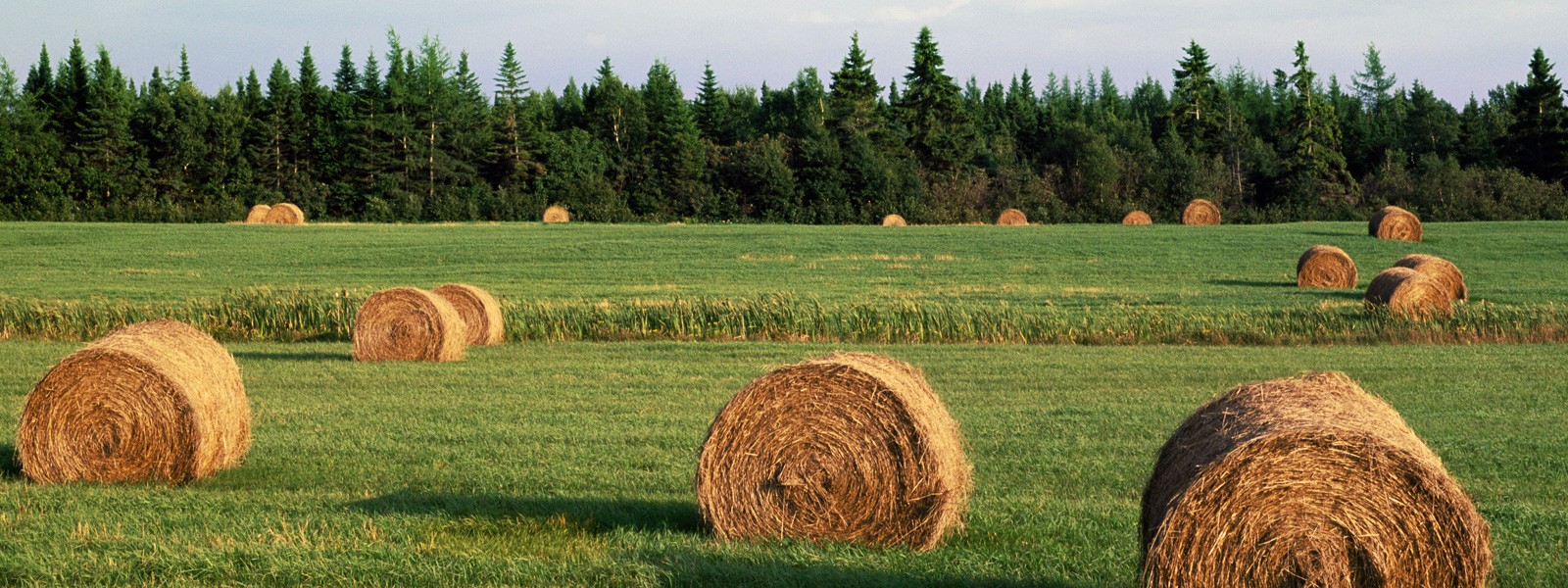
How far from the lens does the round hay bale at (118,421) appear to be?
29.6ft

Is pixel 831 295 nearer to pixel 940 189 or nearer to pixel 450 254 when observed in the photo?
pixel 450 254

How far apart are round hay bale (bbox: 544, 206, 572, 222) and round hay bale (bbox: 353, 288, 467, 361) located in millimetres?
42586

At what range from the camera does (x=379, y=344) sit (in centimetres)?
1725

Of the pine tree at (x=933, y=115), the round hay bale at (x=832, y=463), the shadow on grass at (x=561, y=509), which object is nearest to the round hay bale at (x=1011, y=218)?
the pine tree at (x=933, y=115)

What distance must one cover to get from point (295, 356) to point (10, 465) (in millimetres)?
8507

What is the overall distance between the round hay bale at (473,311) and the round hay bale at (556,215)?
40283 mm

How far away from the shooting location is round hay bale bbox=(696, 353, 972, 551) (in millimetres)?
6957

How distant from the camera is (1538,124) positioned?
67.6 metres

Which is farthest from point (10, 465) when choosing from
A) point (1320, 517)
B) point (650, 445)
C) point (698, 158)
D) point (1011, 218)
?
point (698, 158)

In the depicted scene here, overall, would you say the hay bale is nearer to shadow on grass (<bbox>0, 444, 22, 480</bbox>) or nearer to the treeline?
shadow on grass (<bbox>0, 444, 22, 480</bbox>)

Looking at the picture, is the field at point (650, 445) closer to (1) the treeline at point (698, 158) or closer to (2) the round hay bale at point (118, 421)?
(2) the round hay bale at point (118, 421)

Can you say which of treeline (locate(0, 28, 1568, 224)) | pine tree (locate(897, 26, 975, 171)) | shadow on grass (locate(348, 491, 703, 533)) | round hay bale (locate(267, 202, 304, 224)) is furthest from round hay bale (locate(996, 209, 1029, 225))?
shadow on grass (locate(348, 491, 703, 533))

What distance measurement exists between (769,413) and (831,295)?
18304 millimetres

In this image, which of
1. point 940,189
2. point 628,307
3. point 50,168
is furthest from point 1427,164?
point 50,168
